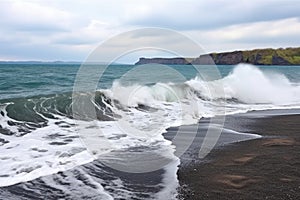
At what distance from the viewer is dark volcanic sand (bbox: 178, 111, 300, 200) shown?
514cm

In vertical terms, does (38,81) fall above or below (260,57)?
below

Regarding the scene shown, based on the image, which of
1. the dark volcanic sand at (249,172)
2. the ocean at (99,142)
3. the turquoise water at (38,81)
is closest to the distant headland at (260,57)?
the turquoise water at (38,81)

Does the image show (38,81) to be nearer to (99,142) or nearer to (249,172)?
(99,142)

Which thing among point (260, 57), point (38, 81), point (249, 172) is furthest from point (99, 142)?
point (260, 57)

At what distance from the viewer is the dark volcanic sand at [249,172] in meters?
5.14

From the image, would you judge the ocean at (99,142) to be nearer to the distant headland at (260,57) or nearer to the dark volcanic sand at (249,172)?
the dark volcanic sand at (249,172)

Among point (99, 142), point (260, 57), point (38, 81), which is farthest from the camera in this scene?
point (260, 57)

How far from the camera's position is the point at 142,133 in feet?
32.9

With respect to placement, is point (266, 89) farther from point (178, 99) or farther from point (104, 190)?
point (104, 190)

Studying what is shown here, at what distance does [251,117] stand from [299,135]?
14.1 feet

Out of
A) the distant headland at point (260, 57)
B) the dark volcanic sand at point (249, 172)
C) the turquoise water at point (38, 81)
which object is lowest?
the dark volcanic sand at point (249, 172)

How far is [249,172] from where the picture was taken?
6.16 m

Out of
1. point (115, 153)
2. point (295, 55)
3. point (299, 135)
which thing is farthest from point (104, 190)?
point (295, 55)

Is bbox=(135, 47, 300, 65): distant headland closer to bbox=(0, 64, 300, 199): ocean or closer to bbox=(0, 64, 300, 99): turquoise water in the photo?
bbox=(0, 64, 300, 99): turquoise water
